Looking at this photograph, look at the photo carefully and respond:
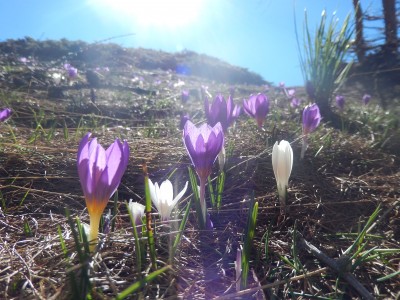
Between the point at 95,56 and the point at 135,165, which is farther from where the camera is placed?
the point at 95,56

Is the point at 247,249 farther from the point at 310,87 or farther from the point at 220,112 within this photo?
the point at 310,87

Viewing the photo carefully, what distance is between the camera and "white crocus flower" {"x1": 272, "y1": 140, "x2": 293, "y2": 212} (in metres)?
1.42

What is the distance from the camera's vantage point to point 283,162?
1.42 metres

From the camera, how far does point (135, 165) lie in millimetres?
1911

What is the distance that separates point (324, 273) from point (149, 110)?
348 centimetres

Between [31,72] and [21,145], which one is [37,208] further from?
[31,72]

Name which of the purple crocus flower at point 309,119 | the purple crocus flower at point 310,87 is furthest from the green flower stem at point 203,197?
the purple crocus flower at point 310,87

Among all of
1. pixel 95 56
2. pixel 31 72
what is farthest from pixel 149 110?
pixel 95 56

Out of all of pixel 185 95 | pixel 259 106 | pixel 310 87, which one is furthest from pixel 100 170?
pixel 310 87

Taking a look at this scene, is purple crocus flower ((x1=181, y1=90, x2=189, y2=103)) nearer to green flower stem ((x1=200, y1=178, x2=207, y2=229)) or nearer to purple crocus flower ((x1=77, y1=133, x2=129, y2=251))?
green flower stem ((x1=200, y1=178, x2=207, y2=229))

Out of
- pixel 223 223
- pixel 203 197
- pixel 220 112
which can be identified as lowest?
pixel 223 223

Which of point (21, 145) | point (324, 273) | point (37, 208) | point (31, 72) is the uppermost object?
point (31, 72)

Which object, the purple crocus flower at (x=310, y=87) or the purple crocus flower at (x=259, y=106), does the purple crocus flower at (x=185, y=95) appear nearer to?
the purple crocus flower at (x=310, y=87)

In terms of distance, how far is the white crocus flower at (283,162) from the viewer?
1.42 m
